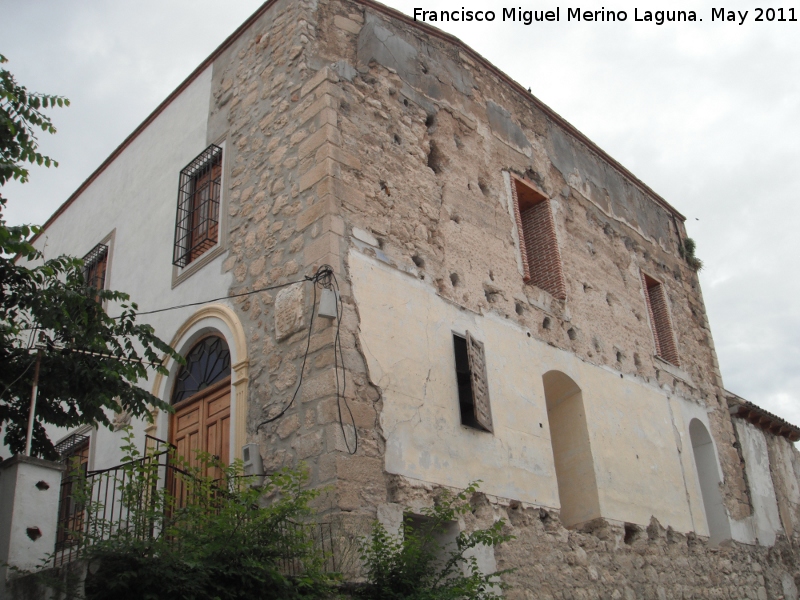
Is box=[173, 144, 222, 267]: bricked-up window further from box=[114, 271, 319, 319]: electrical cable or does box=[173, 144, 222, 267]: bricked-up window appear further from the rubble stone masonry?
box=[114, 271, 319, 319]: electrical cable

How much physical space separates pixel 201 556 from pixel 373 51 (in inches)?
260

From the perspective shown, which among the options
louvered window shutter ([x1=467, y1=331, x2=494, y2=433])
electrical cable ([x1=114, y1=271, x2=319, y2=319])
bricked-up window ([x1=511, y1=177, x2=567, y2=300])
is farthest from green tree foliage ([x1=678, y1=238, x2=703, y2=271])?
electrical cable ([x1=114, y1=271, x2=319, y2=319])

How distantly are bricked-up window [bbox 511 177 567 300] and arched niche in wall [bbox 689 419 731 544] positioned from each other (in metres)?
3.86

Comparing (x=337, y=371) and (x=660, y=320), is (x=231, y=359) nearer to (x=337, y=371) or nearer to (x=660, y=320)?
(x=337, y=371)

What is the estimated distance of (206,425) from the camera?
31.2 feet

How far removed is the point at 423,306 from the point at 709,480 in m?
6.80

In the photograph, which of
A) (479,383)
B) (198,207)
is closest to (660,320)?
(479,383)

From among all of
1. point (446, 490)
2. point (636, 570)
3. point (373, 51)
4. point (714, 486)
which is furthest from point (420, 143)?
point (714, 486)

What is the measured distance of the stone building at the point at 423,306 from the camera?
857 cm

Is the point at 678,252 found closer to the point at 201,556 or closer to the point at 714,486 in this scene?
the point at 714,486

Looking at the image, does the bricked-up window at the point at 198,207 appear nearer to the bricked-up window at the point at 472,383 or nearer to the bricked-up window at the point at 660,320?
the bricked-up window at the point at 472,383

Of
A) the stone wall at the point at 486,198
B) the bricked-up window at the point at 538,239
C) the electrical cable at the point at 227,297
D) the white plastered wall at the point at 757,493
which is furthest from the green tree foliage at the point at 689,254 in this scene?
the electrical cable at the point at 227,297

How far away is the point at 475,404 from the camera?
364 inches

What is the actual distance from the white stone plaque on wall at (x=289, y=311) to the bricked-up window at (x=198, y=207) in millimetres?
2034
